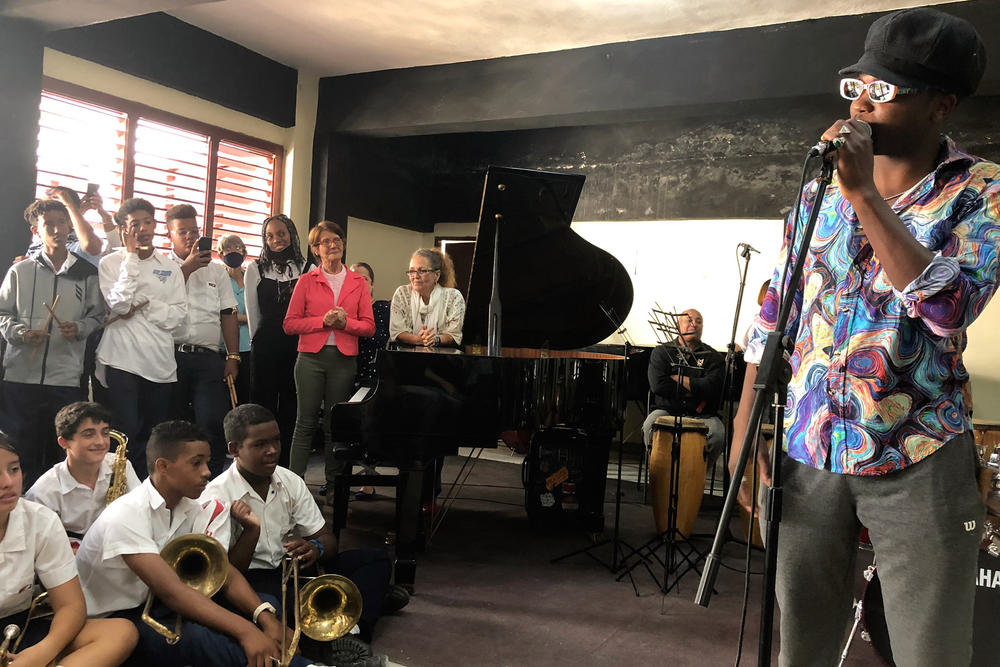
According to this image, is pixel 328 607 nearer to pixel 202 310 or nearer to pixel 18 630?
pixel 18 630

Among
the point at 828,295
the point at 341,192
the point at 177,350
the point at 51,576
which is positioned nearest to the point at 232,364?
the point at 177,350

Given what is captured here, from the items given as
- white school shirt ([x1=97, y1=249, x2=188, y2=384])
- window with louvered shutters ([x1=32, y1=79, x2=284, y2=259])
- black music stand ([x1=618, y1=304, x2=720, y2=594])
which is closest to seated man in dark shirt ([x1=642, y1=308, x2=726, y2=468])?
black music stand ([x1=618, y1=304, x2=720, y2=594])

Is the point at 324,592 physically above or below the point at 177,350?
below

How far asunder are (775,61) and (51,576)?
18.2ft

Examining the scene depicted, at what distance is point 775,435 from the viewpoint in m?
1.36

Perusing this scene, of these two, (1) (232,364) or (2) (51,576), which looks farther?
(1) (232,364)

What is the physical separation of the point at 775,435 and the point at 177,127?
261 inches

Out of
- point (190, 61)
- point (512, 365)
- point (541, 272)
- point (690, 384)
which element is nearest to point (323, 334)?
point (541, 272)

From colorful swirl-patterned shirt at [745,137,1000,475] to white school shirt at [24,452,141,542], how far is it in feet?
8.91

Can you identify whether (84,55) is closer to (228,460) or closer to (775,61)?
(228,460)

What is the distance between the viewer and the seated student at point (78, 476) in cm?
309

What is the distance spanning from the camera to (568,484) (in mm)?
5199

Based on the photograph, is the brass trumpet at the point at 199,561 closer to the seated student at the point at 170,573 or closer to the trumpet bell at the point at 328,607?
the seated student at the point at 170,573

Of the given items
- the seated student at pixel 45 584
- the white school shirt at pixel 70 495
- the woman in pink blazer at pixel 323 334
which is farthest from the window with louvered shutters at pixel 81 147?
the seated student at pixel 45 584
